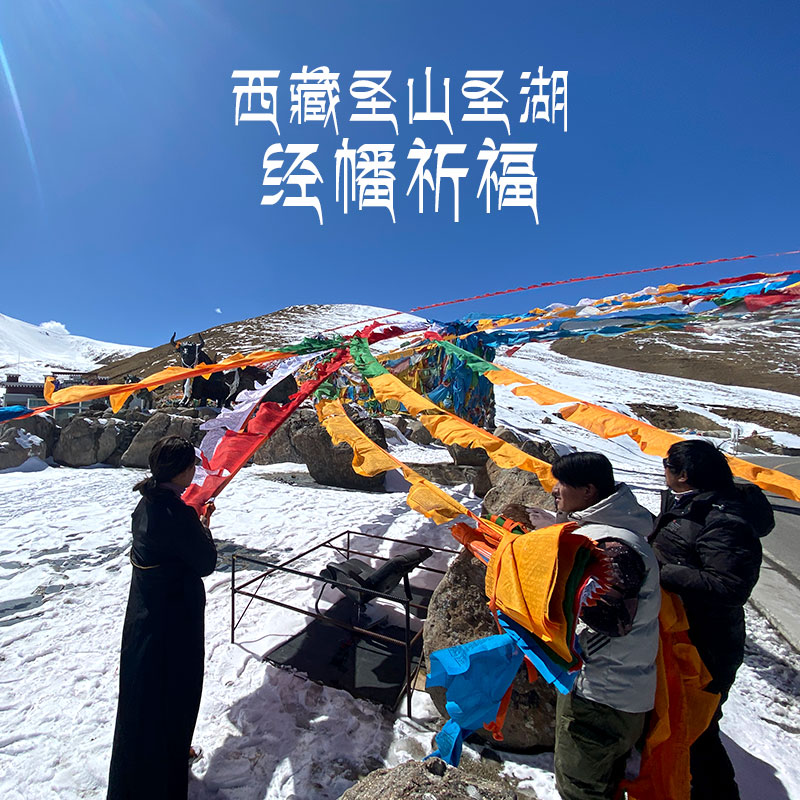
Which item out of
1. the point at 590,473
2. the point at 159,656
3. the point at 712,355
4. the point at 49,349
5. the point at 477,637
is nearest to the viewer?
the point at 590,473

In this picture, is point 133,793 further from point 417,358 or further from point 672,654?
point 417,358

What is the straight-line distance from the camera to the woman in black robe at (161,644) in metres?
2.33

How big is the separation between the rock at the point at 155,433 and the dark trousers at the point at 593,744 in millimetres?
11093

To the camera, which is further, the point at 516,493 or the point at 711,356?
the point at 711,356

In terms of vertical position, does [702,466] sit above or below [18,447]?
above

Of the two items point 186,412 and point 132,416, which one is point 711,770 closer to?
point 186,412

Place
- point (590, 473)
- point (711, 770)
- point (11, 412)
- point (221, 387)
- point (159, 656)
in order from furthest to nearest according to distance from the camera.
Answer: point (221, 387) → point (11, 412) → point (159, 656) → point (711, 770) → point (590, 473)

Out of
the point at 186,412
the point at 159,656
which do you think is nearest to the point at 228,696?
the point at 159,656

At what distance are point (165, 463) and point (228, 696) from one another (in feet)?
6.93

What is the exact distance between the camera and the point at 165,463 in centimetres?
249

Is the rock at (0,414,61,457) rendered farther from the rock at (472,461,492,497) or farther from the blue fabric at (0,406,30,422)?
the rock at (472,461,492,497)

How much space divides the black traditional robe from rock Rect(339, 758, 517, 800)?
1.16 metres

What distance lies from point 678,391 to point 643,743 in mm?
43044

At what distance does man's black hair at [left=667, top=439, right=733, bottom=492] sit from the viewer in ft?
7.36
